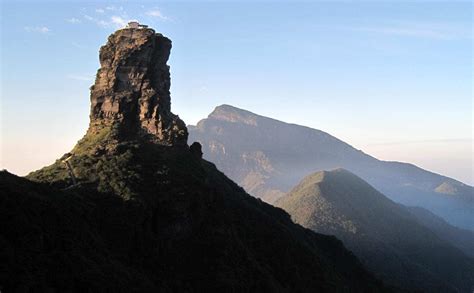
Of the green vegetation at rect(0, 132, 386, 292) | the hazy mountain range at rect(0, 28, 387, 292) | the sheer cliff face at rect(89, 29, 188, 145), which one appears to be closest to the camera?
the green vegetation at rect(0, 132, 386, 292)

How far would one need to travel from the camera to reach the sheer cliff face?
305 feet

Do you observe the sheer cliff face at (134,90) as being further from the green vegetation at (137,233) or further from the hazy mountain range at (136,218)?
the green vegetation at (137,233)

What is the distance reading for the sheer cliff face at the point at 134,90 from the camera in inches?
3659

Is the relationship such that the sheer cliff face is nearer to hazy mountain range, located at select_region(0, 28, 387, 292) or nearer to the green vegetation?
hazy mountain range, located at select_region(0, 28, 387, 292)

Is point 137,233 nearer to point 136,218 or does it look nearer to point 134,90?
point 136,218

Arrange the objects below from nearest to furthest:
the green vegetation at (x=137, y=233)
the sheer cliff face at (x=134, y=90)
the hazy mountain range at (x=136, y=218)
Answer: the green vegetation at (x=137, y=233)
the hazy mountain range at (x=136, y=218)
the sheer cliff face at (x=134, y=90)

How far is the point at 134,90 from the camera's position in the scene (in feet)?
309

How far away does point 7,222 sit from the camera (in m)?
56.2

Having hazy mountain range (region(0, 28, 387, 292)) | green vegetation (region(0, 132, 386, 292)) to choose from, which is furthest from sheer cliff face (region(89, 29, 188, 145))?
green vegetation (region(0, 132, 386, 292))

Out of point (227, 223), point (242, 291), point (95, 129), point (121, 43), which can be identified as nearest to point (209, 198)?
point (227, 223)

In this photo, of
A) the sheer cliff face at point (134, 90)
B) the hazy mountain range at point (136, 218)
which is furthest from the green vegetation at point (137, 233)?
the sheer cliff face at point (134, 90)

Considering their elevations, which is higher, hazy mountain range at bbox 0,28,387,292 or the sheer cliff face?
the sheer cliff face

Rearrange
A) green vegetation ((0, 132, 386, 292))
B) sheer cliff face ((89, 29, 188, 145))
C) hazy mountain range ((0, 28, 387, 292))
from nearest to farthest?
green vegetation ((0, 132, 386, 292))
hazy mountain range ((0, 28, 387, 292))
sheer cliff face ((89, 29, 188, 145))

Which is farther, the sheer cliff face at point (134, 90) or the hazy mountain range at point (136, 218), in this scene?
the sheer cliff face at point (134, 90)
